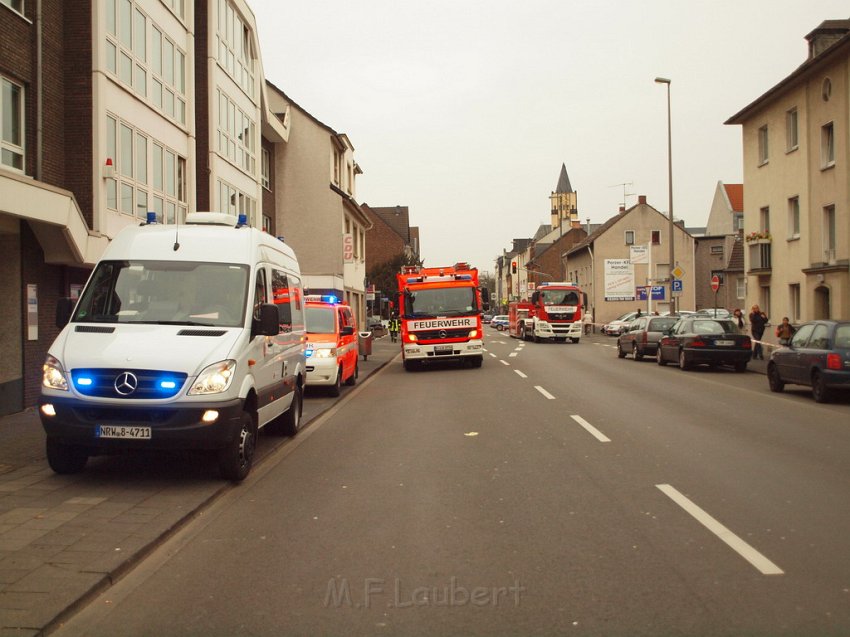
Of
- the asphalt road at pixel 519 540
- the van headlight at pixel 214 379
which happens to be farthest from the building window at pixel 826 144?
the van headlight at pixel 214 379

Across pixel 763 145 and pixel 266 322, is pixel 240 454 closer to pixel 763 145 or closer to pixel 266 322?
pixel 266 322

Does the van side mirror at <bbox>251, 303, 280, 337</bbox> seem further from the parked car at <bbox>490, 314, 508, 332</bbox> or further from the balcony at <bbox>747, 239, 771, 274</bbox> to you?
the parked car at <bbox>490, 314, 508, 332</bbox>

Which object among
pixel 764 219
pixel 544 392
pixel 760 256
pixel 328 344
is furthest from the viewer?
pixel 764 219

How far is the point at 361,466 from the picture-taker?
8703 mm

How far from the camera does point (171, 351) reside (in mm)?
7395

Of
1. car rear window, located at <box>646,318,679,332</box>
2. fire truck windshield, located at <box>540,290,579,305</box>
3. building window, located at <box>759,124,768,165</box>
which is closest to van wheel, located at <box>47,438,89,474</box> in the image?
car rear window, located at <box>646,318,679,332</box>

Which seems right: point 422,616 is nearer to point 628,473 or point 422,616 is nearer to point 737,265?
point 628,473

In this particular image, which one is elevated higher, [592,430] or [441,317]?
[441,317]

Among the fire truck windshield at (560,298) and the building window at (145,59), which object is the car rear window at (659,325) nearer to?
the fire truck windshield at (560,298)

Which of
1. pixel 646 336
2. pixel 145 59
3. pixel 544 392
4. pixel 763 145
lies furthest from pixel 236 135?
pixel 763 145

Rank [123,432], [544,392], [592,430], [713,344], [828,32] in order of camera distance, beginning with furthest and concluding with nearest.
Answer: [828,32] < [713,344] < [544,392] < [592,430] < [123,432]

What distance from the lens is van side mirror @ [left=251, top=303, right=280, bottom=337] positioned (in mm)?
Answer: 8281

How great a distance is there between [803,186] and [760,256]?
4009mm

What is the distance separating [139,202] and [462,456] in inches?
484
